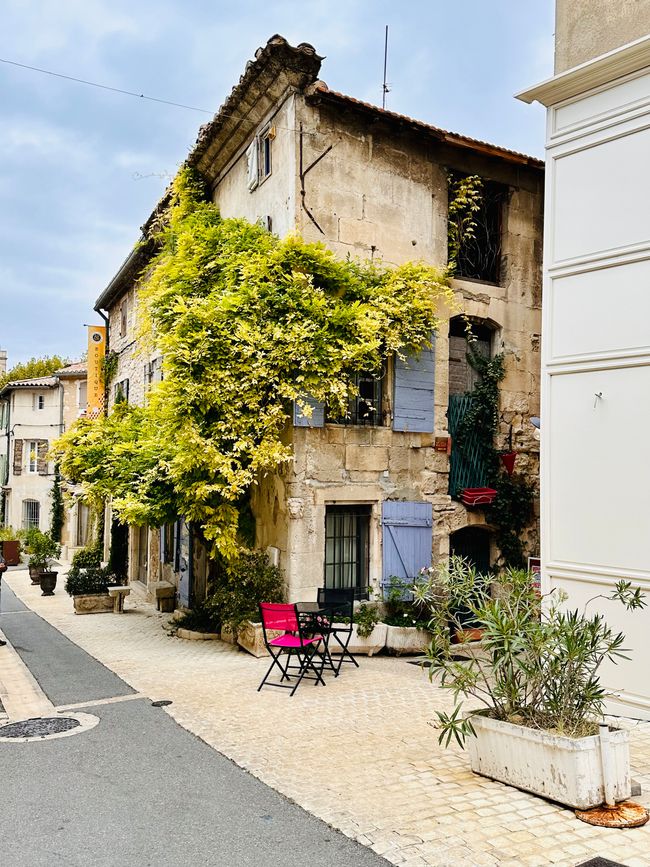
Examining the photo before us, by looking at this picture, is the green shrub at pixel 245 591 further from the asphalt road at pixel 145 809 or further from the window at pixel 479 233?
the window at pixel 479 233

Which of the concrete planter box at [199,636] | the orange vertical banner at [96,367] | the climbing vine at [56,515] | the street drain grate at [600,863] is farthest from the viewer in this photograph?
the climbing vine at [56,515]

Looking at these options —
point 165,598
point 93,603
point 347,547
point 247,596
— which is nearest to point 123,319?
point 93,603

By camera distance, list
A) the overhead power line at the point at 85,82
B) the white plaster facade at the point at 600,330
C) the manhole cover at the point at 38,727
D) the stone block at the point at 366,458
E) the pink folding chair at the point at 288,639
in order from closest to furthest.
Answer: the manhole cover at the point at 38,727 < the white plaster facade at the point at 600,330 < the pink folding chair at the point at 288,639 < the overhead power line at the point at 85,82 < the stone block at the point at 366,458

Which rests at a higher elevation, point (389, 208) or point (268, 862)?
point (389, 208)

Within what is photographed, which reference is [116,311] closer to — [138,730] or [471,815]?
[138,730]

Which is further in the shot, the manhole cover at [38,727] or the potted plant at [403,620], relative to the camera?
the potted plant at [403,620]

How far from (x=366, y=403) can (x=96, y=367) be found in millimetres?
11768

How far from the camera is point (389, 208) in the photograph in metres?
11.7

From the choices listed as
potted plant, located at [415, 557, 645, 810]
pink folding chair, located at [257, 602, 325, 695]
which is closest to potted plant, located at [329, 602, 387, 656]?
pink folding chair, located at [257, 602, 325, 695]

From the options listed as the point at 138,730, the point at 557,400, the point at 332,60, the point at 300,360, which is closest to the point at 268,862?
the point at 138,730

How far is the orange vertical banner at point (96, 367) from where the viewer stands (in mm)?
20750

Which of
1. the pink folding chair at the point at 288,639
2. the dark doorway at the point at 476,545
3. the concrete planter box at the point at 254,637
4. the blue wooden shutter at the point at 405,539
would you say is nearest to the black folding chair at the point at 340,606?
the pink folding chair at the point at 288,639

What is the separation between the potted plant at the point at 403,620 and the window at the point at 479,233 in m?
5.30

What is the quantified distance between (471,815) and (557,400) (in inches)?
182
